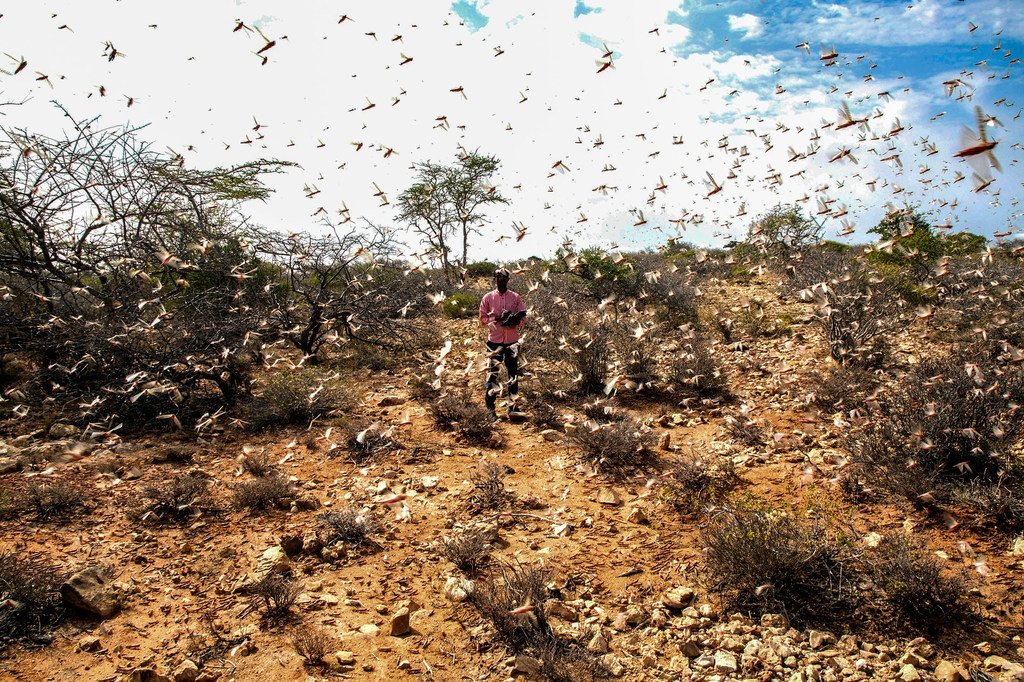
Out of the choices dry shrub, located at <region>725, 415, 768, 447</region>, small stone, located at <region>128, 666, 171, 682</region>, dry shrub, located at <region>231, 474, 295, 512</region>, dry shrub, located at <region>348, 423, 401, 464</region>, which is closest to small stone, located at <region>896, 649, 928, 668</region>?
dry shrub, located at <region>725, 415, 768, 447</region>

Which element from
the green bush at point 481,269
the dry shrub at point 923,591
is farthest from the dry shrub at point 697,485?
the green bush at point 481,269

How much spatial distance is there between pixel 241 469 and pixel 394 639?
341cm

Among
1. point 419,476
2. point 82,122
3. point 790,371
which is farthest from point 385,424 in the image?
point 82,122

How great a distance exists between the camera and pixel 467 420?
672 centimetres

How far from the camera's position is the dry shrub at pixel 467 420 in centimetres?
666

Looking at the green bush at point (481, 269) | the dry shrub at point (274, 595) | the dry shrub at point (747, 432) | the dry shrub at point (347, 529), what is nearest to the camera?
the dry shrub at point (274, 595)

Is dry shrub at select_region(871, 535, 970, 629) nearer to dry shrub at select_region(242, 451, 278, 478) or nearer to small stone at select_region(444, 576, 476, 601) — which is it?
small stone at select_region(444, 576, 476, 601)

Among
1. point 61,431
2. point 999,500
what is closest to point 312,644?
point 999,500

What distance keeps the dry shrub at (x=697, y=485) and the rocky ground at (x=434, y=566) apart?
0.14 metres

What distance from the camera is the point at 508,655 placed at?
10.0 ft

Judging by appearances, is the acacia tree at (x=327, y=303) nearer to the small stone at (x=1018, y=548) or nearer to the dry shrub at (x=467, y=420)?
the dry shrub at (x=467, y=420)

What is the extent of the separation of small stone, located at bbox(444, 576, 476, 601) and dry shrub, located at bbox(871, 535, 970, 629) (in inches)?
106

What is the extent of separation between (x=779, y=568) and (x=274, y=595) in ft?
11.0

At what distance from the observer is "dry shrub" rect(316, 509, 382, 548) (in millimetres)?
4238
